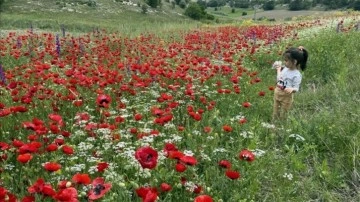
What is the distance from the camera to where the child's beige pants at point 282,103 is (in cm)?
536

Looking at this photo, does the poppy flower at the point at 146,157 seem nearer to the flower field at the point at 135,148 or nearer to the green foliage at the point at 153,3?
the flower field at the point at 135,148

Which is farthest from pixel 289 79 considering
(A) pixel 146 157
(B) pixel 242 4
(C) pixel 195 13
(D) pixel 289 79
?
(B) pixel 242 4

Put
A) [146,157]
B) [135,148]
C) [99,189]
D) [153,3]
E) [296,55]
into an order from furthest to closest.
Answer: [153,3] < [296,55] < [135,148] < [146,157] < [99,189]

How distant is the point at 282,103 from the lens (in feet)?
Result: 17.7

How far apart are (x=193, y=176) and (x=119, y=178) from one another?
0.80 m

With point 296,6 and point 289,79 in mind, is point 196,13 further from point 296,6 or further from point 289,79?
point 289,79

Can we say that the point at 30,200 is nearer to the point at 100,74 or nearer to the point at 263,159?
the point at 263,159

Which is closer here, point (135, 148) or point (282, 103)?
point (135, 148)

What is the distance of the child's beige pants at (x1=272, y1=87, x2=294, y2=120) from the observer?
5.36 meters

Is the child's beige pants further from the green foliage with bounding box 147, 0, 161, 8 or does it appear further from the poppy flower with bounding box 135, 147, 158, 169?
the green foliage with bounding box 147, 0, 161, 8

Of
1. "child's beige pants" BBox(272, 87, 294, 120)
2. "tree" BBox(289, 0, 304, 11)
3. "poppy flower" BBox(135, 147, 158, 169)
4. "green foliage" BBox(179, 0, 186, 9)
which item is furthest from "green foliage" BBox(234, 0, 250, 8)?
"poppy flower" BBox(135, 147, 158, 169)

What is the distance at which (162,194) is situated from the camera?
3008mm

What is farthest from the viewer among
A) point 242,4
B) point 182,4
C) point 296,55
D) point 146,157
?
point 242,4

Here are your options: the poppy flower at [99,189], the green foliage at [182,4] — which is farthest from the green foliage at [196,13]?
the poppy flower at [99,189]
